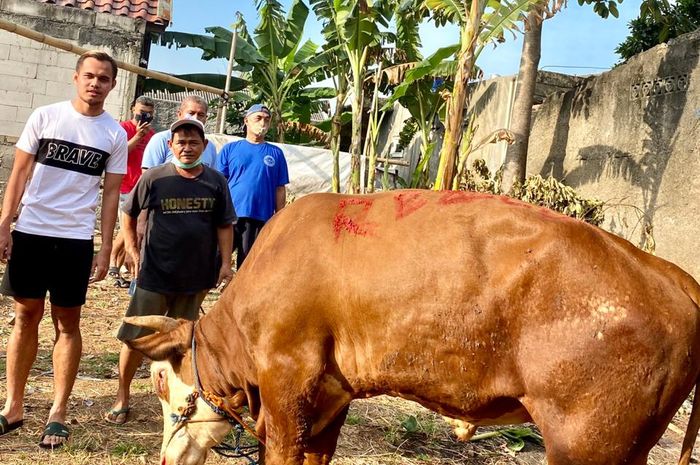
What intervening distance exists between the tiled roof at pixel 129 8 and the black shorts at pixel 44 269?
32.3 ft

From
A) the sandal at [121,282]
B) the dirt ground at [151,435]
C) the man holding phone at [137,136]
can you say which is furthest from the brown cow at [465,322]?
the sandal at [121,282]

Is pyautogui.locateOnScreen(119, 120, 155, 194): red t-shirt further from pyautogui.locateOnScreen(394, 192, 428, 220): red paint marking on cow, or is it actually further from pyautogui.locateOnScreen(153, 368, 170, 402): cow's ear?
pyautogui.locateOnScreen(394, 192, 428, 220): red paint marking on cow

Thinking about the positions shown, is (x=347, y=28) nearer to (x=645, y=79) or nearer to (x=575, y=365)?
(x=645, y=79)

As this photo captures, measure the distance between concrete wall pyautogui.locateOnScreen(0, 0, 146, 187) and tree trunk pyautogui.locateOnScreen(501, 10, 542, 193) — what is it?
679 centimetres

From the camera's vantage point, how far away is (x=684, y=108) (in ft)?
23.5

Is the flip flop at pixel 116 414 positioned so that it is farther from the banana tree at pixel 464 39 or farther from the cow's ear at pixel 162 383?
the banana tree at pixel 464 39

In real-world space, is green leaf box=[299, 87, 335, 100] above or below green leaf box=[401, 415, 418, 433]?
above

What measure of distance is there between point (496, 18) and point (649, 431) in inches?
262

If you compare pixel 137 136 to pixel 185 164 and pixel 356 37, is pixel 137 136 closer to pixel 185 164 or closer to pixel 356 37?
pixel 185 164

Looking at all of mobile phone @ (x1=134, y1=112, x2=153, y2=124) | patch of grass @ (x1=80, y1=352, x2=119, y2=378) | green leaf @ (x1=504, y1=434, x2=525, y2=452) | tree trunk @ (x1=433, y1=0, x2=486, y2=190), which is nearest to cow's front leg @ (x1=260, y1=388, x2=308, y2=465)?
green leaf @ (x1=504, y1=434, x2=525, y2=452)

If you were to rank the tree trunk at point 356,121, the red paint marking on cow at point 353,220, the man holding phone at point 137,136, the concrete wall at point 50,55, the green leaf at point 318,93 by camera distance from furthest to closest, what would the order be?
the green leaf at point 318,93, the concrete wall at point 50,55, the tree trunk at point 356,121, the man holding phone at point 137,136, the red paint marking on cow at point 353,220

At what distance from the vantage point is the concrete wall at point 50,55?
1223cm

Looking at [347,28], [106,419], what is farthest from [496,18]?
[106,419]

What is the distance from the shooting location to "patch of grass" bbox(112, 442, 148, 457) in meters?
4.20
